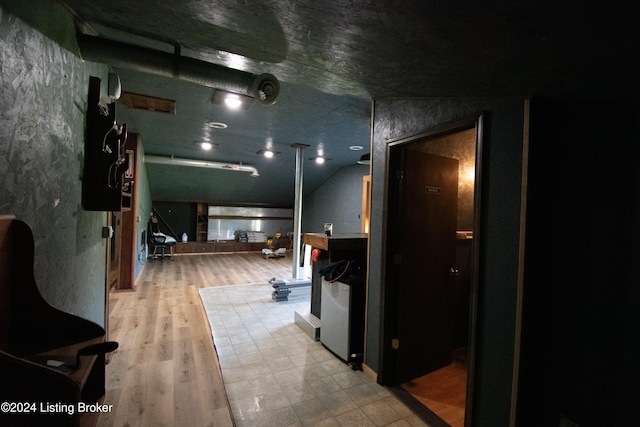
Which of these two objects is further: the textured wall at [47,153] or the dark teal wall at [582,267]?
the dark teal wall at [582,267]

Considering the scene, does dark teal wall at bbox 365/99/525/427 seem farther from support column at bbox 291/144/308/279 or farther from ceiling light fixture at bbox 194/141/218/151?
ceiling light fixture at bbox 194/141/218/151

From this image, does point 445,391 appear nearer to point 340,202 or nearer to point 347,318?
point 347,318

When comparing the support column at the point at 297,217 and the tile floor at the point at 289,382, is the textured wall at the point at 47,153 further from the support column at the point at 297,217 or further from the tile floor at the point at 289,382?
the support column at the point at 297,217

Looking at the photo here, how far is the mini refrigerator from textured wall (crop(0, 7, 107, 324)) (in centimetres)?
187

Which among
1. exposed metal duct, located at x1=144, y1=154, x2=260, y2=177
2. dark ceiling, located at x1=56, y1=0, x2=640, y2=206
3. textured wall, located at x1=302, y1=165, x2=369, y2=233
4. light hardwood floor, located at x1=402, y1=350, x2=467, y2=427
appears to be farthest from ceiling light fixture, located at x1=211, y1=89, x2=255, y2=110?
textured wall, located at x1=302, y1=165, x2=369, y2=233

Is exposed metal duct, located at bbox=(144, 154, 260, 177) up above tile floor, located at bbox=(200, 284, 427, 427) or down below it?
above

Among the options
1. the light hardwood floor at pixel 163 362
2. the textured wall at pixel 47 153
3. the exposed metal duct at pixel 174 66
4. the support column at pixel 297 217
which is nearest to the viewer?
the textured wall at pixel 47 153

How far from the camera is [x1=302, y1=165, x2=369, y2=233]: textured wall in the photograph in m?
6.86

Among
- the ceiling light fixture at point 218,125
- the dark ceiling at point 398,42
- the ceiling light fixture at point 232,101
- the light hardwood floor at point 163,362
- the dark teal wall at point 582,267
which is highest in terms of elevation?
the ceiling light fixture at point 218,125

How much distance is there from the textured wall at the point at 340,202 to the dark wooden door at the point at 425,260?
4.25 meters

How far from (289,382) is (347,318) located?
68cm

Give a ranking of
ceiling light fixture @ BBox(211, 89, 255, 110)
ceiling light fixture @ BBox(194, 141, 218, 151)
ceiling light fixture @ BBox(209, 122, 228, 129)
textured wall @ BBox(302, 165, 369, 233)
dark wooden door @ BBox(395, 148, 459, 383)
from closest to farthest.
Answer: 1. dark wooden door @ BBox(395, 148, 459, 383)
2. ceiling light fixture @ BBox(211, 89, 255, 110)
3. ceiling light fixture @ BBox(209, 122, 228, 129)
4. ceiling light fixture @ BBox(194, 141, 218, 151)
5. textured wall @ BBox(302, 165, 369, 233)

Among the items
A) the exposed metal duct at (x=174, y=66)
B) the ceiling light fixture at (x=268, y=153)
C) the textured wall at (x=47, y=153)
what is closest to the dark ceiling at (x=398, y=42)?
the exposed metal duct at (x=174, y=66)

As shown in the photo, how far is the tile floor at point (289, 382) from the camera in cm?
180
